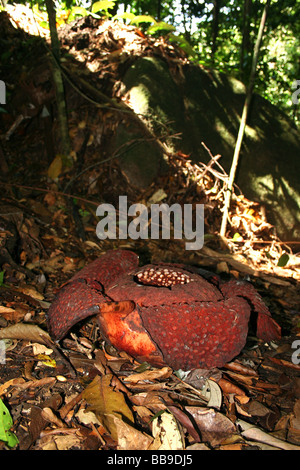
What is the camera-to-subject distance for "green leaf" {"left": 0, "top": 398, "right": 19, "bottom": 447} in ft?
4.23

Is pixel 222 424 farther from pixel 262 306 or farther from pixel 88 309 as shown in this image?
pixel 88 309

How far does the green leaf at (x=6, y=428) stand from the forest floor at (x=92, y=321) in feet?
0.08

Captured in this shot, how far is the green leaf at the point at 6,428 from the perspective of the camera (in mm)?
1290

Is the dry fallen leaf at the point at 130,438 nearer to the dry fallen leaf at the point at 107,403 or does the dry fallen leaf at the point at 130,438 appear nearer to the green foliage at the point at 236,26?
the dry fallen leaf at the point at 107,403

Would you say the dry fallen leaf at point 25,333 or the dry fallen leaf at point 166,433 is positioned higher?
the dry fallen leaf at point 25,333

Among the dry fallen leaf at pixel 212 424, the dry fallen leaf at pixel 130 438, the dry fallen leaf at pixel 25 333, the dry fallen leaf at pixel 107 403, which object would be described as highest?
the dry fallen leaf at pixel 25 333

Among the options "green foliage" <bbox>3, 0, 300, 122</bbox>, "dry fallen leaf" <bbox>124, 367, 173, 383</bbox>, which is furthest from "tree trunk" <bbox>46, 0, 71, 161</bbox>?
"dry fallen leaf" <bbox>124, 367, 173, 383</bbox>

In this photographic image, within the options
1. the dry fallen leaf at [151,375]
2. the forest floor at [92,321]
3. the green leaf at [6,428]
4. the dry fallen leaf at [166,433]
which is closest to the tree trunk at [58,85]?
the forest floor at [92,321]

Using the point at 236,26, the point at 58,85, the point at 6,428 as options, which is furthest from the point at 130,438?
the point at 236,26

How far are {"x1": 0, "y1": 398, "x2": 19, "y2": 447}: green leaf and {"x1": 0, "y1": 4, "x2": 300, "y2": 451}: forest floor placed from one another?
0.02 metres

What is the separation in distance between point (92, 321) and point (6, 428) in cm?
86

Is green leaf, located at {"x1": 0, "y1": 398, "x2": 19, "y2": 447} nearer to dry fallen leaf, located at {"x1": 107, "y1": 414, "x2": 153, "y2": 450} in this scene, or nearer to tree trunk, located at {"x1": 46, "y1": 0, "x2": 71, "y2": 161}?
dry fallen leaf, located at {"x1": 107, "y1": 414, "x2": 153, "y2": 450}

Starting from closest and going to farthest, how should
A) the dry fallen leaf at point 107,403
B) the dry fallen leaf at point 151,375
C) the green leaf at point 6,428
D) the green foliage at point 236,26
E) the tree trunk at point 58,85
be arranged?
the green leaf at point 6,428 < the dry fallen leaf at point 107,403 < the dry fallen leaf at point 151,375 < the tree trunk at point 58,85 < the green foliage at point 236,26

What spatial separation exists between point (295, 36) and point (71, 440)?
33.9 ft
